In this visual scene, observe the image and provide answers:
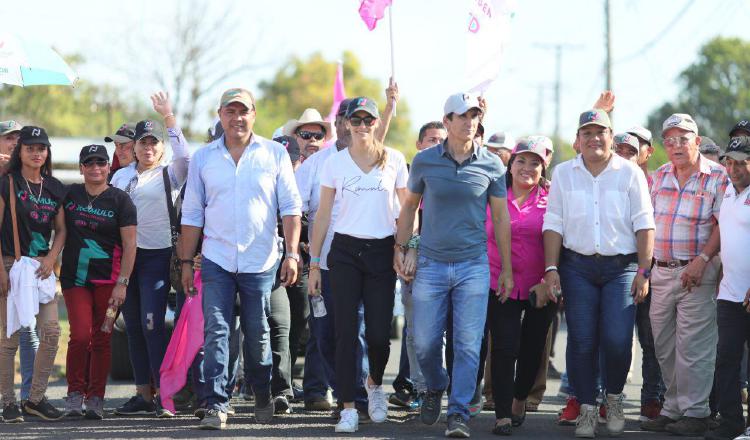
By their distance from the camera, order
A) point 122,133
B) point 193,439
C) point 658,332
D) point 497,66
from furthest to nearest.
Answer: point 497,66 < point 122,133 < point 658,332 < point 193,439

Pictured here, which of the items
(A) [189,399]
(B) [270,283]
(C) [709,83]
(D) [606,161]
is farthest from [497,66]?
(C) [709,83]

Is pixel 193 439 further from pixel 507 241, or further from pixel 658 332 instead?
pixel 658 332

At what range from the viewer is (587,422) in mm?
8141

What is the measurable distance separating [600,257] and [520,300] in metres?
0.70

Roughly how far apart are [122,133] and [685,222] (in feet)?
15.1

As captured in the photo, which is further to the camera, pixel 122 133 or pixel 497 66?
pixel 497 66

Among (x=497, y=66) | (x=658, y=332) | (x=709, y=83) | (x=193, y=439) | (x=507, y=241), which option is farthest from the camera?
(x=709, y=83)

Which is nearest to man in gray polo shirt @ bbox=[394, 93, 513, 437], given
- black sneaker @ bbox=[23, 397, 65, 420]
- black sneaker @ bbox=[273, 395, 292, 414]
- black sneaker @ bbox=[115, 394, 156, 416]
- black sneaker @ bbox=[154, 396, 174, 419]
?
black sneaker @ bbox=[273, 395, 292, 414]

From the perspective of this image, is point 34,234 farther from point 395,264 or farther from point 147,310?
point 395,264

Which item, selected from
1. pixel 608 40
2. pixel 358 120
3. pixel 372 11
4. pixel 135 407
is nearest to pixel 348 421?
pixel 135 407

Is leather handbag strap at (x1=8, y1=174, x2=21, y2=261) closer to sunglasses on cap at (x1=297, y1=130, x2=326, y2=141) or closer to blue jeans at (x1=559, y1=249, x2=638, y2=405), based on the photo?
sunglasses on cap at (x1=297, y1=130, x2=326, y2=141)

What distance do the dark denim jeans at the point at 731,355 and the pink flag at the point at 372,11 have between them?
158 inches

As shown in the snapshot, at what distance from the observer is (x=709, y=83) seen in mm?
78875

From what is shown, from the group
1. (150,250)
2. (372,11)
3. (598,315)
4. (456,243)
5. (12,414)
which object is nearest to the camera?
(456,243)
